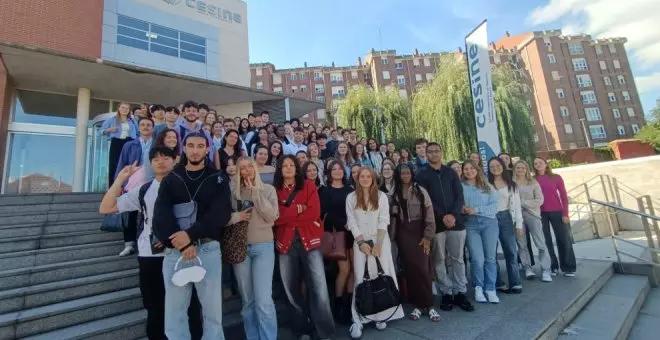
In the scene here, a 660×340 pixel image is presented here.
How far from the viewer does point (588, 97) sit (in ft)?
163

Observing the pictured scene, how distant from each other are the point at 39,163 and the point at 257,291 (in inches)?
410

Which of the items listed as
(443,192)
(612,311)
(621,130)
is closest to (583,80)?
(621,130)

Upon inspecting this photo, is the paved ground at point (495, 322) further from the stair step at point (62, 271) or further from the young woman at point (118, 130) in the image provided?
the young woman at point (118, 130)

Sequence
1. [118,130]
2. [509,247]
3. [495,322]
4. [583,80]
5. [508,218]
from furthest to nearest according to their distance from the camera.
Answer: [583,80] < [118,130] < [508,218] < [509,247] < [495,322]

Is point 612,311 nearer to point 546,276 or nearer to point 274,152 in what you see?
point 546,276

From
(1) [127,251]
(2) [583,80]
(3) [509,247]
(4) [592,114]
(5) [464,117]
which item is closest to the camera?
(1) [127,251]

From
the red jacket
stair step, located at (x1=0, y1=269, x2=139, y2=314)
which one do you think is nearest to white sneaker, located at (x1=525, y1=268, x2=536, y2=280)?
the red jacket

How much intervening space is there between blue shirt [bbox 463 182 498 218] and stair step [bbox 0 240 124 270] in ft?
15.9

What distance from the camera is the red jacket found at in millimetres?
3041

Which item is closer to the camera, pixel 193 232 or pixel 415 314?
pixel 193 232

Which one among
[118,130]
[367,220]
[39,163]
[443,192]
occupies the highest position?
[39,163]

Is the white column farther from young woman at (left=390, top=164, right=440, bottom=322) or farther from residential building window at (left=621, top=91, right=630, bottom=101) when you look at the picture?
residential building window at (left=621, top=91, right=630, bottom=101)

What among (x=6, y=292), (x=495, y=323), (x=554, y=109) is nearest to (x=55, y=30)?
(x=6, y=292)

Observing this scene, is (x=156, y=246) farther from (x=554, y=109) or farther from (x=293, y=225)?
(x=554, y=109)
